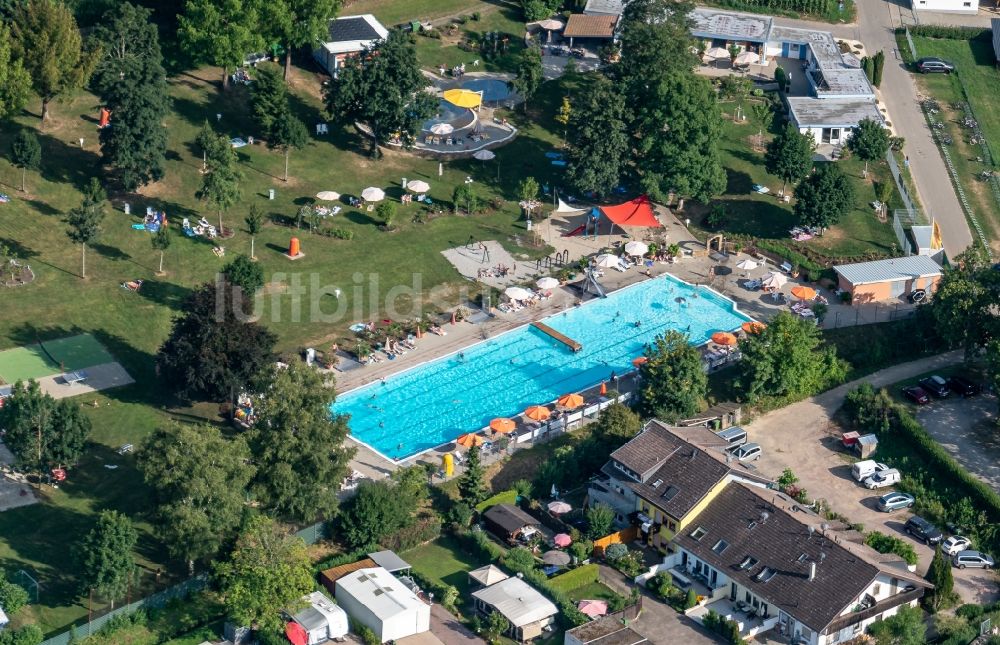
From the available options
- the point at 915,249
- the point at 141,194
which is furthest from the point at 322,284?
the point at 915,249

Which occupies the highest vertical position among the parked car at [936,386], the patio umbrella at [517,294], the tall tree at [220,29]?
the tall tree at [220,29]

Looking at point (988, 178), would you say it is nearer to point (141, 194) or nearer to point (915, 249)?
point (915, 249)

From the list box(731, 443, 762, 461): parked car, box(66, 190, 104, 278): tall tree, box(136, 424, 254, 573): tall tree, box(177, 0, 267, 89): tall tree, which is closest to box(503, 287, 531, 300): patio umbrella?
box(731, 443, 762, 461): parked car

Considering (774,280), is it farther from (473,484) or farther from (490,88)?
(490,88)

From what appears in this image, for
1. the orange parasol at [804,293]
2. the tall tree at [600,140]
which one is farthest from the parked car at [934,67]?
the orange parasol at [804,293]

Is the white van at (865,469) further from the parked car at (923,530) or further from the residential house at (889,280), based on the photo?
the residential house at (889,280)

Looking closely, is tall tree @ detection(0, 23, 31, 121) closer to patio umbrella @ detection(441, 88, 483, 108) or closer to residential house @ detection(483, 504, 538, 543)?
patio umbrella @ detection(441, 88, 483, 108)

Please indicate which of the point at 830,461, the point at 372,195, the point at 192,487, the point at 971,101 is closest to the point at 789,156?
the point at 971,101
